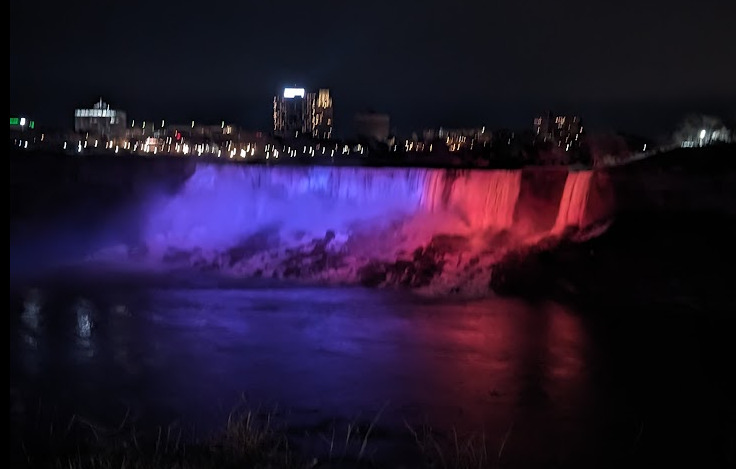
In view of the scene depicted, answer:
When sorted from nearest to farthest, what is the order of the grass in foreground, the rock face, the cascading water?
the grass in foreground, the rock face, the cascading water

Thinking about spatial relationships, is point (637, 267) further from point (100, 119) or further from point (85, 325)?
point (100, 119)

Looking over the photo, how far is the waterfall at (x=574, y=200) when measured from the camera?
22.3m

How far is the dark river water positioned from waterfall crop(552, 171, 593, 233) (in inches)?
→ 261

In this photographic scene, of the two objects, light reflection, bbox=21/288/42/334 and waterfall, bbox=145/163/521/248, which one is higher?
waterfall, bbox=145/163/521/248

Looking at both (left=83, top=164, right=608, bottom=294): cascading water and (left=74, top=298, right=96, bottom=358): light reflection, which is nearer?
(left=74, top=298, right=96, bottom=358): light reflection

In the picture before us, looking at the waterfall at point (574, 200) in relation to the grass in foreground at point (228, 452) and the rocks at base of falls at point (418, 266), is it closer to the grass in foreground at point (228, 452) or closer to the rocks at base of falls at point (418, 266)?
the rocks at base of falls at point (418, 266)

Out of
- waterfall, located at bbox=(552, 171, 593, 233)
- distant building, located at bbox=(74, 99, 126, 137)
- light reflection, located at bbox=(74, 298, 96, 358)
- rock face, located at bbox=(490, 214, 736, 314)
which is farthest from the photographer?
distant building, located at bbox=(74, 99, 126, 137)

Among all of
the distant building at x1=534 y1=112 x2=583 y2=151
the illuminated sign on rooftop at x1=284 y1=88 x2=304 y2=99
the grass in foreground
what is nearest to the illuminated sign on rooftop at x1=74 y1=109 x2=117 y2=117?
the illuminated sign on rooftop at x1=284 y1=88 x2=304 y2=99

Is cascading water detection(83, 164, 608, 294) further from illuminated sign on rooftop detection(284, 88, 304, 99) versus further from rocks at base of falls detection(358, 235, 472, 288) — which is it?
illuminated sign on rooftop detection(284, 88, 304, 99)

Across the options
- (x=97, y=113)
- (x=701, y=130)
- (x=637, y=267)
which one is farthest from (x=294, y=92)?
(x=637, y=267)

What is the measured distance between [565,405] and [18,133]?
55.6 metres

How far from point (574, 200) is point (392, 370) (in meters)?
14.0

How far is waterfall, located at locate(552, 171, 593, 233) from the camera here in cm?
2228

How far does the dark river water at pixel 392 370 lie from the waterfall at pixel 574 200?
6634 mm
